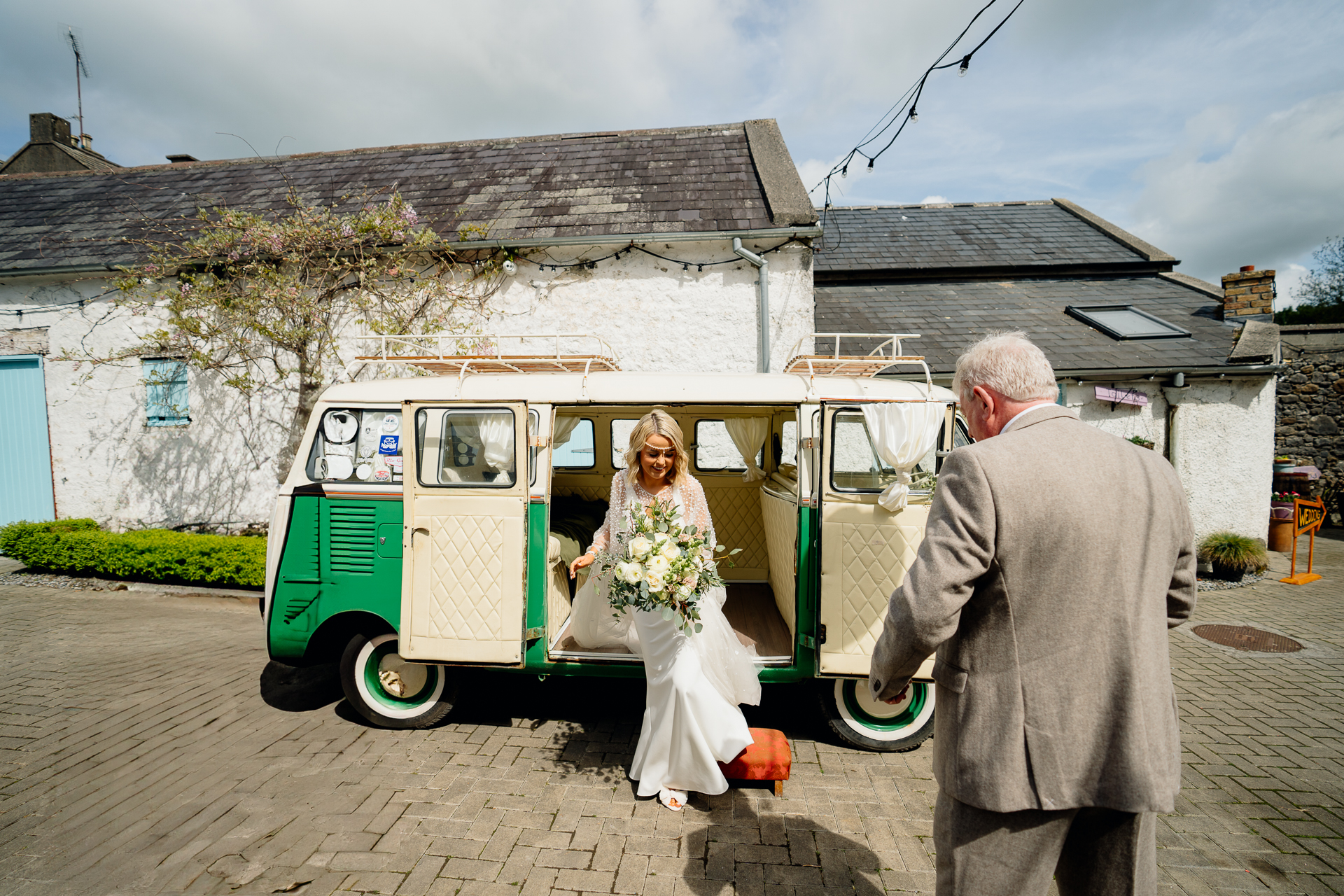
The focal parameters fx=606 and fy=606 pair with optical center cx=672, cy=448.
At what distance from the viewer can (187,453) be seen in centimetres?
927

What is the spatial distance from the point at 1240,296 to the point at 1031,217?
18.8 feet

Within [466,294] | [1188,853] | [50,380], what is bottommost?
[1188,853]

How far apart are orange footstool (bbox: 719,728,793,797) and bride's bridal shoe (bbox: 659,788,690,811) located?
1.05 feet

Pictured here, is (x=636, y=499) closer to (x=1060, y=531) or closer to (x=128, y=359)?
(x=1060, y=531)

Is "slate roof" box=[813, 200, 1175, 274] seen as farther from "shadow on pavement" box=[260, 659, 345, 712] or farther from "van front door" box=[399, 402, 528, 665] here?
"shadow on pavement" box=[260, 659, 345, 712]

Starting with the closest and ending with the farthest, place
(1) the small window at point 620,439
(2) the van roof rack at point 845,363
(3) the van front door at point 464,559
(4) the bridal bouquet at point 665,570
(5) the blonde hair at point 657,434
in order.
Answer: (4) the bridal bouquet at point 665,570
(5) the blonde hair at point 657,434
(3) the van front door at point 464,559
(2) the van roof rack at point 845,363
(1) the small window at point 620,439

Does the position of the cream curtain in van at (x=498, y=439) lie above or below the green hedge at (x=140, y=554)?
above

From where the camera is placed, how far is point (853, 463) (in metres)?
3.99

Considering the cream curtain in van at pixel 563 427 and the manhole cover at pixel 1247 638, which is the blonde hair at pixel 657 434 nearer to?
the cream curtain in van at pixel 563 427

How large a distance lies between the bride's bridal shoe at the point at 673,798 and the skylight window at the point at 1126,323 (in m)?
9.99

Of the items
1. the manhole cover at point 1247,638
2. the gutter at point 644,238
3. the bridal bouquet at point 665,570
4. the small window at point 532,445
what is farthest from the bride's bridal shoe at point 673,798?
the gutter at point 644,238

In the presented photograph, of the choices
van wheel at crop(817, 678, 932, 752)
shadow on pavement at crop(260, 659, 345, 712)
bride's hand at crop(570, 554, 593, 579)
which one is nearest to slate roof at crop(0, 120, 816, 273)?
bride's hand at crop(570, 554, 593, 579)

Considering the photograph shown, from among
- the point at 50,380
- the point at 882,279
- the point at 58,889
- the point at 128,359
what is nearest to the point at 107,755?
the point at 58,889

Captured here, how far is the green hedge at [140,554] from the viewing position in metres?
8.03
